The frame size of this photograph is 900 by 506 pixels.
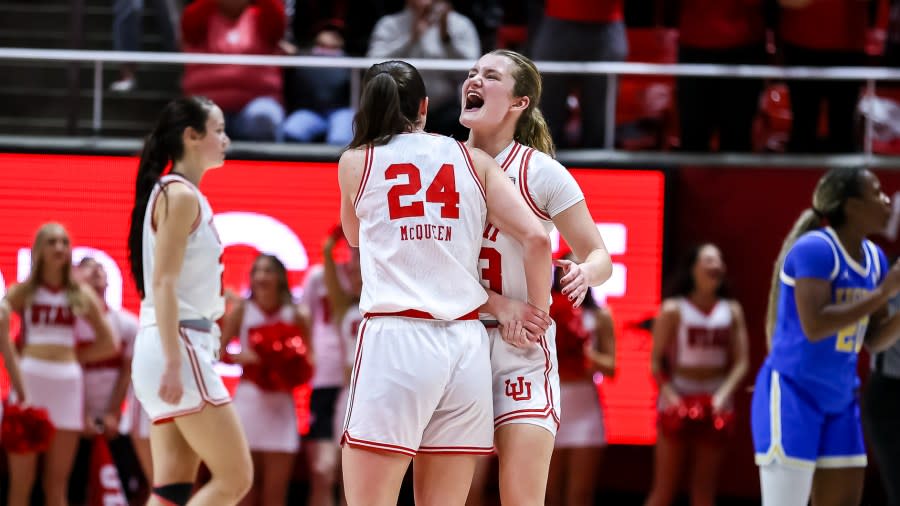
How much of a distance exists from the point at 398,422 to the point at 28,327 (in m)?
4.85

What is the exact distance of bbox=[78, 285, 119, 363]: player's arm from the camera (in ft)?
26.7

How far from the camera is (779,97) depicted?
30.7 feet

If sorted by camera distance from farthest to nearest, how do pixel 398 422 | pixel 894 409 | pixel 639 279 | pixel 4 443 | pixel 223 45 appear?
pixel 223 45 → pixel 639 279 → pixel 4 443 → pixel 894 409 → pixel 398 422

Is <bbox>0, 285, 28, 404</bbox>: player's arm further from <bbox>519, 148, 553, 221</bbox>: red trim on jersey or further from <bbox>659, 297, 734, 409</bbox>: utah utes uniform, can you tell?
<bbox>519, 148, 553, 221</bbox>: red trim on jersey

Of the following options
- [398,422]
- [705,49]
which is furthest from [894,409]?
[705,49]

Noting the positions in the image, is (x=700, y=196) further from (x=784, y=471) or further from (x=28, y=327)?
(x=28, y=327)

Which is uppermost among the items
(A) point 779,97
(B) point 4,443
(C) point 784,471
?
(A) point 779,97

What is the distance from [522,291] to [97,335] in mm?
4709

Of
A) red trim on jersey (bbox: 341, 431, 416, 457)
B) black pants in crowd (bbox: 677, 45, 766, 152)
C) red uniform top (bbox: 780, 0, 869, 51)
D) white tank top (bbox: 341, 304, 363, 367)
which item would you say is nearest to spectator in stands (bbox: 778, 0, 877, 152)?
red uniform top (bbox: 780, 0, 869, 51)

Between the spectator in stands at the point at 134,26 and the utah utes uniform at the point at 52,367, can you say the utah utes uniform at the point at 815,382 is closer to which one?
the utah utes uniform at the point at 52,367

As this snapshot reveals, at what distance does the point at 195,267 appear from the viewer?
5.23m

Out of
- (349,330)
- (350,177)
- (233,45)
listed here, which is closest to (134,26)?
(233,45)

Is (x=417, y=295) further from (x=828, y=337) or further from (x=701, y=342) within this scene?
(x=701, y=342)

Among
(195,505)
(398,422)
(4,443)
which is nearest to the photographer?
(398,422)
